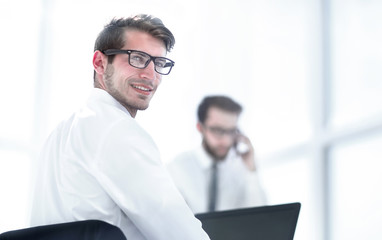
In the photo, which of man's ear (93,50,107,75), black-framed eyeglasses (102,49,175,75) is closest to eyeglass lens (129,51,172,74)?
black-framed eyeglasses (102,49,175,75)

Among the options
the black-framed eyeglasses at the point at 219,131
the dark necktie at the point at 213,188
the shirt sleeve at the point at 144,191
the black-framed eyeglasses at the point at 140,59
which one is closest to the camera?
the shirt sleeve at the point at 144,191

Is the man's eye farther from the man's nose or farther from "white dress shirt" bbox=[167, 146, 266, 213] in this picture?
"white dress shirt" bbox=[167, 146, 266, 213]

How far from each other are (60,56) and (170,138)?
1216mm

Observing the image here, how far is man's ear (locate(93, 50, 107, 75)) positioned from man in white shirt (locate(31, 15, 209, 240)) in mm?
123

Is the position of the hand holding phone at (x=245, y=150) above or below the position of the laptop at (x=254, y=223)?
below

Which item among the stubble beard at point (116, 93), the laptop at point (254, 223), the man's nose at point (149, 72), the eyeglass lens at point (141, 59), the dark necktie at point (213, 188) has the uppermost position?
the eyeglass lens at point (141, 59)

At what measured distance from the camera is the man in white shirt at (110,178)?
4.18 feet

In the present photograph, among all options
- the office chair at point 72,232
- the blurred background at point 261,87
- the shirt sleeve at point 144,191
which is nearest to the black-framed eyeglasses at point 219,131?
the blurred background at point 261,87

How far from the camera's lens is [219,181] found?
3926mm

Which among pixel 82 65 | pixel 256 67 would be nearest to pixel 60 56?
pixel 82 65

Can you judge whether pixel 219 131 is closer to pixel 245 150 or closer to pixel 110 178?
pixel 245 150

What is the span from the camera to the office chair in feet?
3.74

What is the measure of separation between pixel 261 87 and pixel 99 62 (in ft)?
10.5

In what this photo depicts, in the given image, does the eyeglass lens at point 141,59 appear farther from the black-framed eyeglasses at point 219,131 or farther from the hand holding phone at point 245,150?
the hand holding phone at point 245,150
